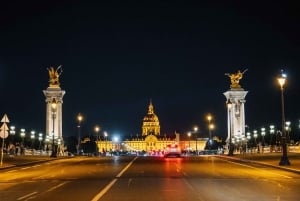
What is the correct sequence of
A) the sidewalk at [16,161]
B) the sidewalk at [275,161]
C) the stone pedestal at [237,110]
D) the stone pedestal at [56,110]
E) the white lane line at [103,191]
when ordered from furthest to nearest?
1. the stone pedestal at [237,110]
2. the stone pedestal at [56,110]
3. the sidewalk at [16,161]
4. the sidewalk at [275,161]
5. the white lane line at [103,191]

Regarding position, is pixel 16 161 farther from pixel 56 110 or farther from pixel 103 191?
pixel 56 110

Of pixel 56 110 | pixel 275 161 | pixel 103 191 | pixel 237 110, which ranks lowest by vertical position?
pixel 103 191

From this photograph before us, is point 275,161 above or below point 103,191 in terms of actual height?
above

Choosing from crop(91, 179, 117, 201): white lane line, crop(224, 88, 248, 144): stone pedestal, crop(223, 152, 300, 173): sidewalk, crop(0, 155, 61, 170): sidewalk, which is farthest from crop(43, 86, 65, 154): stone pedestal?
crop(91, 179, 117, 201): white lane line

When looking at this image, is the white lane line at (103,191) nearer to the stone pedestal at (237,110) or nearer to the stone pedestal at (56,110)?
the stone pedestal at (56,110)

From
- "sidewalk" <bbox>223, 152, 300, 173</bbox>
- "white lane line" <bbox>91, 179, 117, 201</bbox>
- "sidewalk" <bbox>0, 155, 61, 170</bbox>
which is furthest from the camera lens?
"sidewalk" <bbox>0, 155, 61, 170</bbox>

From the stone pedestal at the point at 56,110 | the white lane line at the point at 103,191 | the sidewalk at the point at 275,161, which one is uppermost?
the stone pedestal at the point at 56,110

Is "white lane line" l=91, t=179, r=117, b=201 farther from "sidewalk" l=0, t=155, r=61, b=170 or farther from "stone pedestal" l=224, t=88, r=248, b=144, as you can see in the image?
"stone pedestal" l=224, t=88, r=248, b=144

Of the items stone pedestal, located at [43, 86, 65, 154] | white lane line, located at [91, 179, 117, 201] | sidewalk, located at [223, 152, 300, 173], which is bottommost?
white lane line, located at [91, 179, 117, 201]

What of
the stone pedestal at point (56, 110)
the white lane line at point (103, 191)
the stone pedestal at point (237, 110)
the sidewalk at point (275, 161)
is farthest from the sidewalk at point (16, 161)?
the stone pedestal at point (237, 110)

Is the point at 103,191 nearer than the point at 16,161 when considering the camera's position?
Yes

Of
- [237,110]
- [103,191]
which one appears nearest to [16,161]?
[103,191]

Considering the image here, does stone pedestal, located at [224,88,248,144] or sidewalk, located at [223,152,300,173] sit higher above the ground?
stone pedestal, located at [224,88,248,144]

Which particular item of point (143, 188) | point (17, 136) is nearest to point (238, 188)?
point (143, 188)
